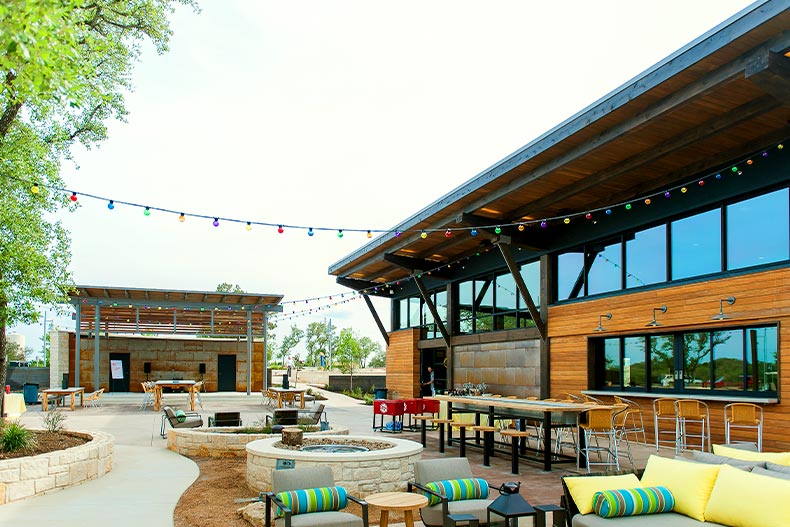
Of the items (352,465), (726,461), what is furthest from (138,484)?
(726,461)

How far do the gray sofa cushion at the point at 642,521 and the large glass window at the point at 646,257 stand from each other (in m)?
7.51

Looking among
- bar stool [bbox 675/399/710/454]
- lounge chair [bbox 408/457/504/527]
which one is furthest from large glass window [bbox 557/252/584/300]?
lounge chair [bbox 408/457/504/527]

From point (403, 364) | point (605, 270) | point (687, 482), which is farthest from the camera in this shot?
point (403, 364)

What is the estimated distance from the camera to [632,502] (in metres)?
4.68

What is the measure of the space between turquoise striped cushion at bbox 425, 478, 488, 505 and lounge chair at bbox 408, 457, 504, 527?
1.3 inches

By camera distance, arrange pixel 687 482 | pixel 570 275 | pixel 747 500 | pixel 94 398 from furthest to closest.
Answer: pixel 94 398 → pixel 570 275 → pixel 687 482 → pixel 747 500

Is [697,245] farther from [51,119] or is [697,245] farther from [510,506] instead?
[51,119]

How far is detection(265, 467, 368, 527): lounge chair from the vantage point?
191 inches

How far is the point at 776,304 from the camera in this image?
9289mm

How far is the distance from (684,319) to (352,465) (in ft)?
21.2

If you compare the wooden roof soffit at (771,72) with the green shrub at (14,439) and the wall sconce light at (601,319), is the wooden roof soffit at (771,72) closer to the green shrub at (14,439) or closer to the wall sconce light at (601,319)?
the wall sconce light at (601,319)

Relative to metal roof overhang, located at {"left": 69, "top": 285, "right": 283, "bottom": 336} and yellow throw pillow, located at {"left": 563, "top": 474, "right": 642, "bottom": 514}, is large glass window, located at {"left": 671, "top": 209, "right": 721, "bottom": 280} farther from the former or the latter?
metal roof overhang, located at {"left": 69, "top": 285, "right": 283, "bottom": 336}

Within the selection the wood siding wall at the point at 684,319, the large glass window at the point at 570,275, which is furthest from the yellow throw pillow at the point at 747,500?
the large glass window at the point at 570,275

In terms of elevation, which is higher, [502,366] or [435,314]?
[435,314]
